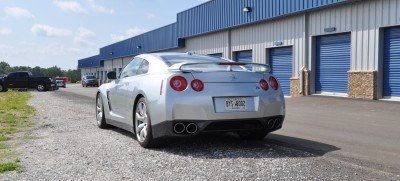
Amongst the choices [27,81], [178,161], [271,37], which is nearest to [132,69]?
[178,161]

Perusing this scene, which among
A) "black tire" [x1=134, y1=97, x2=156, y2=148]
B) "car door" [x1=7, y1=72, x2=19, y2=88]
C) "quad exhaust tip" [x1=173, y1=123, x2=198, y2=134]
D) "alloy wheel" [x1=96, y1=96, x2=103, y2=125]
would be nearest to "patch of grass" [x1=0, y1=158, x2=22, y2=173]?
"black tire" [x1=134, y1=97, x2=156, y2=148]

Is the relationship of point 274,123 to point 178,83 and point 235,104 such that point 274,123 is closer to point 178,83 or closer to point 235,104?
point 235,104

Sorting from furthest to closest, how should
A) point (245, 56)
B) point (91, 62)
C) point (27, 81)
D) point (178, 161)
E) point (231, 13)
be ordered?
point (91, 62), point (27, 81), point (231, 13), point (245, 56), point (178, 161)

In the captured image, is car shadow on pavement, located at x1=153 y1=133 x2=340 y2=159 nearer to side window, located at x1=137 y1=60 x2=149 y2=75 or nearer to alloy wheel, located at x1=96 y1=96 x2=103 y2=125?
side window, located at x1=137 y1=60 x2=149 y2=75

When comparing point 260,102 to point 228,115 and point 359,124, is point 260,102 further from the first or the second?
point 359,124

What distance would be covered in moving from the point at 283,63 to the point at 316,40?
2.65 m

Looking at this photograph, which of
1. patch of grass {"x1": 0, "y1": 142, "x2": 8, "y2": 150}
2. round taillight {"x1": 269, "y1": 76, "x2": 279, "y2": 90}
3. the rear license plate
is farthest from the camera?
patch of grass {"x1": 0, "y1": 142, "x2": 8, "y2": 150}

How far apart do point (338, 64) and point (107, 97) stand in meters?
11.3

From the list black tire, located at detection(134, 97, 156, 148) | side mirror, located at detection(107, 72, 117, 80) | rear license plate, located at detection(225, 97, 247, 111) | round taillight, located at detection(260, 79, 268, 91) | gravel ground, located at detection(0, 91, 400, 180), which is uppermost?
side mirror, located at detection(107, 72, 117, 80)

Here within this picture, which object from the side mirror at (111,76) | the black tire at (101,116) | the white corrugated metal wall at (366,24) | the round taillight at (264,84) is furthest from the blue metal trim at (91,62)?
the round taillight at (264,84)

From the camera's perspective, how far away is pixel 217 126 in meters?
5.27

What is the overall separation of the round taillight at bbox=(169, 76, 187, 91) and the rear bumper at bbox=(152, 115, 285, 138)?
0.41m

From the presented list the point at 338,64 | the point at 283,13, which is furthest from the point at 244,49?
the point at 338,64

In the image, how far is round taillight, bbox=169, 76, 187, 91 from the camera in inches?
205
